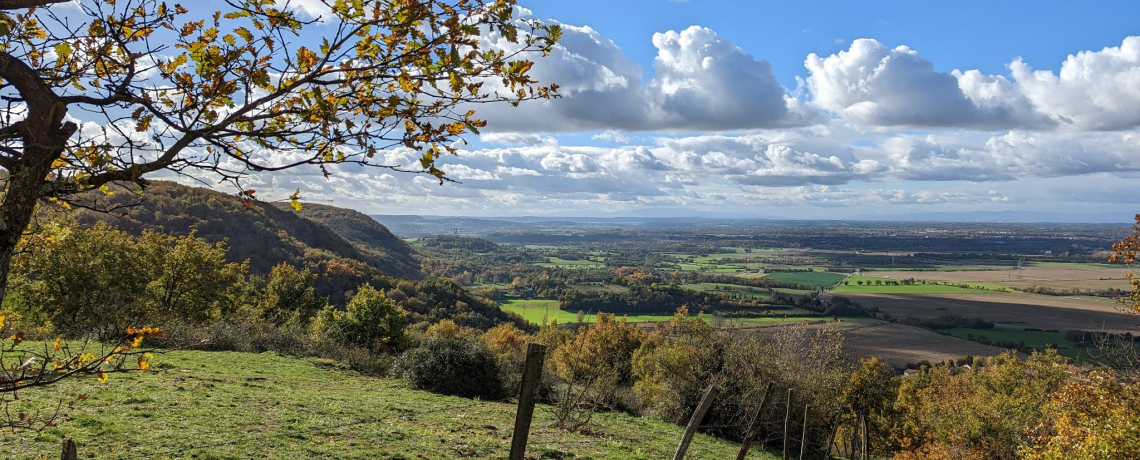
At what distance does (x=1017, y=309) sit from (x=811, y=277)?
46.3m

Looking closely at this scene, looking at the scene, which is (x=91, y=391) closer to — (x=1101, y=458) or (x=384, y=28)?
(x=384, y=28)

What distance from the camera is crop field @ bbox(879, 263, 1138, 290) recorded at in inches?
4665

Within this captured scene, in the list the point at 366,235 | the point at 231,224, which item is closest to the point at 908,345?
the point at 231,224

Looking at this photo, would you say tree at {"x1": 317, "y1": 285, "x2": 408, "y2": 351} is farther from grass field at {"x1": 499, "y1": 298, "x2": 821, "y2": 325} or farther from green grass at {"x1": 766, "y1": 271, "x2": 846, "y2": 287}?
A: green grass at {"x1": 766, "y1": 271, "x2": 846, "y2": 287}

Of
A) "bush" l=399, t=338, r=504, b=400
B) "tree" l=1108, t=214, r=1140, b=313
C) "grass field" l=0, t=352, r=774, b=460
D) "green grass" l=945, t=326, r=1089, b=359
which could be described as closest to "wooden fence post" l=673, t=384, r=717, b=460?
"grass field" l=0, t=352, r=774, b=460

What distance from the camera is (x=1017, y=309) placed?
303ft

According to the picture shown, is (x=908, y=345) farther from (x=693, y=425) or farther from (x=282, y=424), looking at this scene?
(x=282, y=424)

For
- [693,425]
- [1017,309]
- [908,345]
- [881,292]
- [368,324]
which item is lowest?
[908,345]

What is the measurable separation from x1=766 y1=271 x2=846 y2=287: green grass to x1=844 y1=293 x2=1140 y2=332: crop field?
1631 centimetres

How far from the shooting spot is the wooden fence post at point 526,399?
4.73m

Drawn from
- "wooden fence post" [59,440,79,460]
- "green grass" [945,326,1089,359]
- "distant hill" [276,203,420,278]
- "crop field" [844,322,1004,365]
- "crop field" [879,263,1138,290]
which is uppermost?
"wooden fence post" [59,440,79,460]

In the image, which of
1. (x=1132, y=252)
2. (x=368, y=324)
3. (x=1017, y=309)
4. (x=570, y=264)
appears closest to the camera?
(x=1132, y=252)

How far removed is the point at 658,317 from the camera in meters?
82.2

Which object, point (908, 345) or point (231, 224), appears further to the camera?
point (231, 224)
